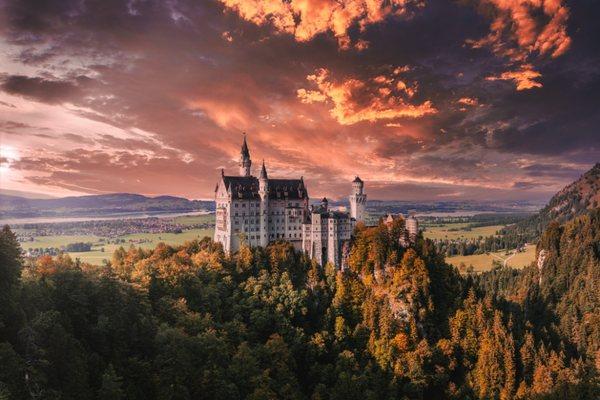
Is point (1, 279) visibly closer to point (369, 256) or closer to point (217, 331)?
point (217, 331)

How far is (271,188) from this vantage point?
126250 millimetres

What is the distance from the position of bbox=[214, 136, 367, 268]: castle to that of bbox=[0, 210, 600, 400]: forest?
4301 millimetres

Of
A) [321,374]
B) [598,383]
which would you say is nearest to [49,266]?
[321,374]

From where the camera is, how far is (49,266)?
77438mm

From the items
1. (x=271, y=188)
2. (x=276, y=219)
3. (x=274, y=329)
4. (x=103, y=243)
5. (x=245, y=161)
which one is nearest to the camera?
(x=274, y=329)

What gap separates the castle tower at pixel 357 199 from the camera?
128 metres

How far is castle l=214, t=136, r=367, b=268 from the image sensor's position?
391 ft

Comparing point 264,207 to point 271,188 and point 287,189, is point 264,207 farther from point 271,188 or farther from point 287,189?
point 287,189

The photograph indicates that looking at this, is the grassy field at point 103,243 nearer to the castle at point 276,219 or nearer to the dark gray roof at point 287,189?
the castle at point 276,219

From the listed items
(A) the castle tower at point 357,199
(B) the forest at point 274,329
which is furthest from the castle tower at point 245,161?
(A) the castle tower at point 357,199

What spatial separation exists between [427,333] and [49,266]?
87.5 metres

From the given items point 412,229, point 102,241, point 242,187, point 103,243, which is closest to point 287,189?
point 242,187

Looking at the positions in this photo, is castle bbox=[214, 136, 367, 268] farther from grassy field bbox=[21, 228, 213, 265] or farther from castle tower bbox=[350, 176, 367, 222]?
grassy field bbox=[21, 228, 213, 265]

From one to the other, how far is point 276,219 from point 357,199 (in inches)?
968
